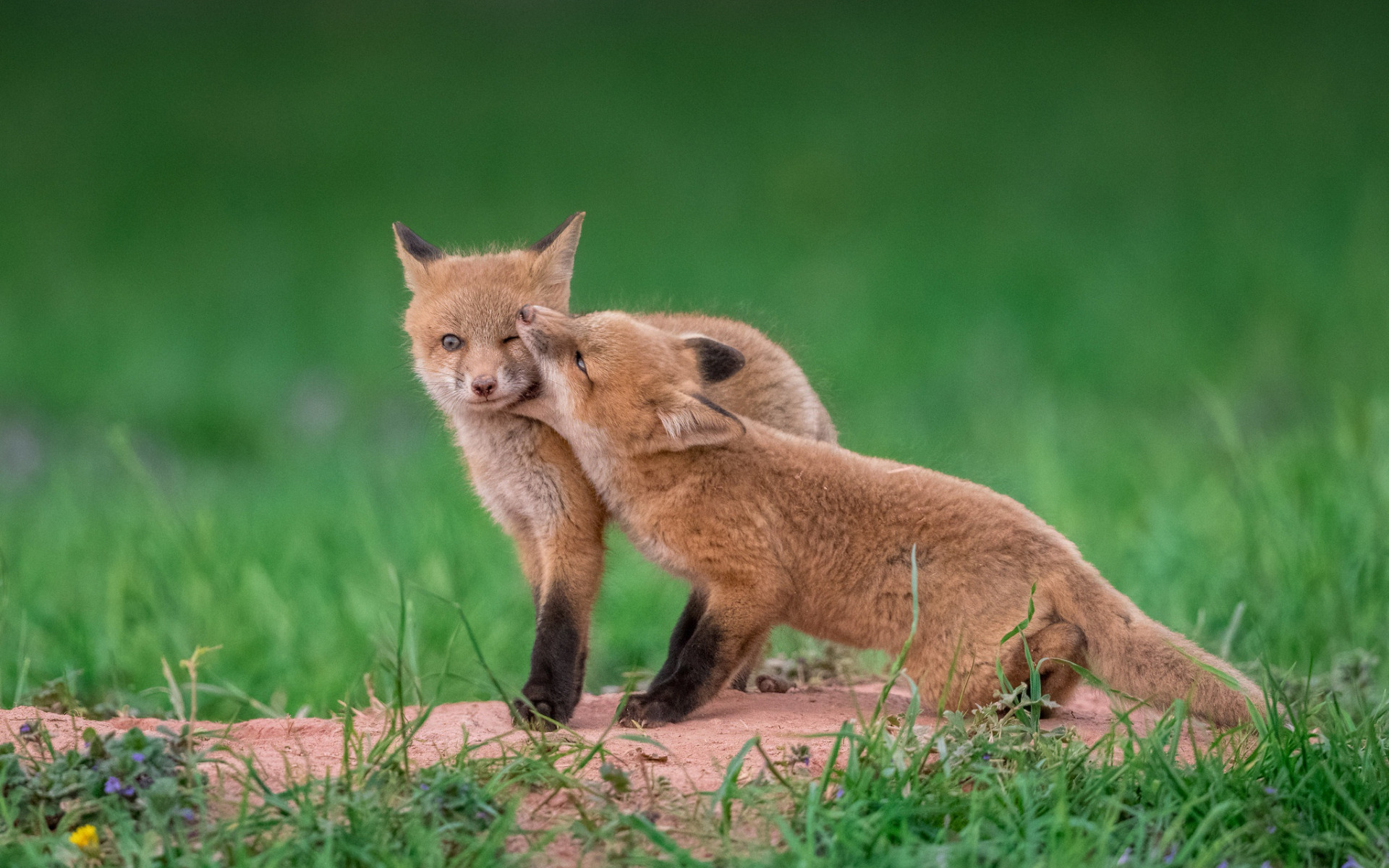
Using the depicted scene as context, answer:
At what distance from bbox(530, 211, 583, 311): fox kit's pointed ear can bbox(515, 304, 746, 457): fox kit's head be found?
1.05 ft

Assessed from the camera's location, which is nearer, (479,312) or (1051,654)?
(1051,654)

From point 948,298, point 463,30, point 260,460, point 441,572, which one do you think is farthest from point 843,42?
point 441,572

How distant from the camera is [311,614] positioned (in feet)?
22.0

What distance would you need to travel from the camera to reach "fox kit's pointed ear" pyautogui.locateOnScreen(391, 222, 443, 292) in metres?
4.75

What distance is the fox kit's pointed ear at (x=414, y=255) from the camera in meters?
4.75

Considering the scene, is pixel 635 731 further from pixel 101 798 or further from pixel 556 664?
pixel 101 798

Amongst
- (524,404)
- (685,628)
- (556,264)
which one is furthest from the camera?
(556,264)

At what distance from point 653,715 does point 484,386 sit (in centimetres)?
114

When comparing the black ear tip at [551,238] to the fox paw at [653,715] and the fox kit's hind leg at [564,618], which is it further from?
the fox paw at [653,715]

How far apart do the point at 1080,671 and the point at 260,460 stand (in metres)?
9.74

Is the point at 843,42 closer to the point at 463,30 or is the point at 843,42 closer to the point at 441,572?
the point at 463,30

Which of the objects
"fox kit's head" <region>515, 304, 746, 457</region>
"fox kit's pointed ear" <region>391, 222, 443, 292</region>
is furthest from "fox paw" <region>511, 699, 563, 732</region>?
"fox kit's pointed ear" <region>391, 222, 443, 292</region>

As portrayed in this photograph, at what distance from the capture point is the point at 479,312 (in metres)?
4.45

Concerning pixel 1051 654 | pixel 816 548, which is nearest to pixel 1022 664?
pixel 1051 654
